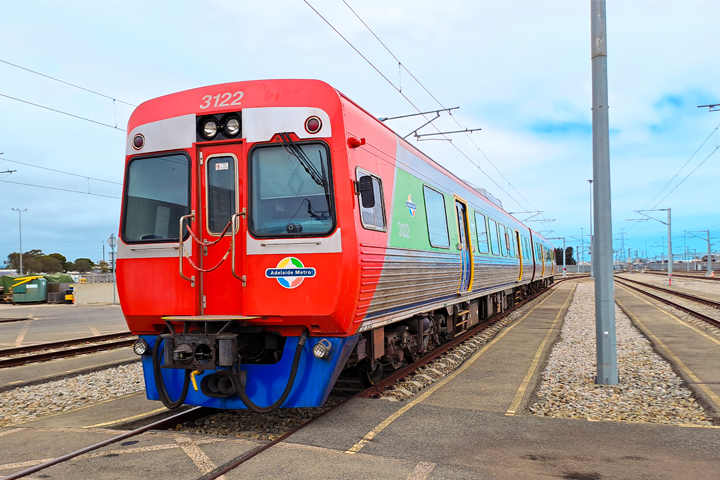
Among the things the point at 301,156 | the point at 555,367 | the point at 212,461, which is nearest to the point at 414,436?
the point at 212,461

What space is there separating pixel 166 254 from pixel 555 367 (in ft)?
19.5

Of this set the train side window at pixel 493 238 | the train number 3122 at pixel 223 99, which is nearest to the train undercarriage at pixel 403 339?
the train side window at pixel 493 238

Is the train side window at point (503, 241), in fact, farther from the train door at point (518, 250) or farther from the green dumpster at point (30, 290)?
the green dumpster at point (30, 290)

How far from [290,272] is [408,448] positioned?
186cm

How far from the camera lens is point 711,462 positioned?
4.39 metres

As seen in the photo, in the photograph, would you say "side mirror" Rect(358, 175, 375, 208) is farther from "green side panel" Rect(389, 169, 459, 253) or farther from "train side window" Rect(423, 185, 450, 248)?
"train side window" Rect(423, 185, 450, 248)

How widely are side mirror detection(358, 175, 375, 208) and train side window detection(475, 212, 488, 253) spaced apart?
6716mm

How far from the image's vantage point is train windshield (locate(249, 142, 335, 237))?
5395 millimetres

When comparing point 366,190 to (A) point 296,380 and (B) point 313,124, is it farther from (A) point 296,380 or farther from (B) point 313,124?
(A) point 296,380

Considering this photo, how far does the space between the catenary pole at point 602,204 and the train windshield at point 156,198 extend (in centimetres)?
514

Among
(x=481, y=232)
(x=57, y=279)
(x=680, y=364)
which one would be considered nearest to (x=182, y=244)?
(x=680, y=364)

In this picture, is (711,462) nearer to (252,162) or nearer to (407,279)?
(407,279)

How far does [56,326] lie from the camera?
661 inches

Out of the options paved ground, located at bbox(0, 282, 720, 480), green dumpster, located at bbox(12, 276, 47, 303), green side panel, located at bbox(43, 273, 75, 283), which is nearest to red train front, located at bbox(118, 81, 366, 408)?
paved ground, located at bbox(0, 282, 720, 480)
